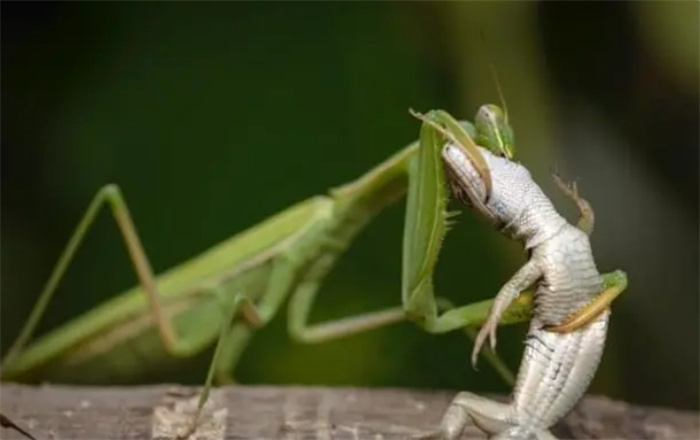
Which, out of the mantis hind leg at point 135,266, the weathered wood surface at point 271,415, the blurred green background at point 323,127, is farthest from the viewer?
the blurred green background at point 323,127

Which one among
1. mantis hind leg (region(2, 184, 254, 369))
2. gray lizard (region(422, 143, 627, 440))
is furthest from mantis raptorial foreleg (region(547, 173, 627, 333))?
mantis hind leg (region(2, 184, 254, 369))

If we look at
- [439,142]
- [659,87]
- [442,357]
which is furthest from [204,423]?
[659,87]

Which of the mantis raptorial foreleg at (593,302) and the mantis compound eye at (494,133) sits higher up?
the mantis compound eye at (494,133)

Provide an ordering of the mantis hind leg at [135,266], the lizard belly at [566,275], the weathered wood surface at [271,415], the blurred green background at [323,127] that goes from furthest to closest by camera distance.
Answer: the blurred green background at [323,127]
the mantis hind leg at [135,266]
the weathered wood surface at [271,415]
the lizard belly at [566,275]

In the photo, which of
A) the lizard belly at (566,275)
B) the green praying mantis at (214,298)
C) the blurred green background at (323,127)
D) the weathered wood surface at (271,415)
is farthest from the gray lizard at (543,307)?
the blurred green background at (323,127)

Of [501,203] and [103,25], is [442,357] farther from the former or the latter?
[501,203]

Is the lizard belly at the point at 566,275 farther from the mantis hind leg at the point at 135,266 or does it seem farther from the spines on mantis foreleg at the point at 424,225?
the mantis hind leg at the point at 135,266

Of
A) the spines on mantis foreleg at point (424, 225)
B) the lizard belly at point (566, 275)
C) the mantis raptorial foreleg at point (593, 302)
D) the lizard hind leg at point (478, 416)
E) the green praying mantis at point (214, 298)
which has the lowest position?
the lizard hind leg at point (478, 416)

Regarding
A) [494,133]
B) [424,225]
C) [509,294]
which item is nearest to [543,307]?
[509,294]
